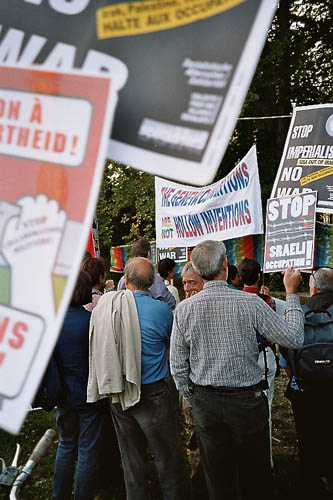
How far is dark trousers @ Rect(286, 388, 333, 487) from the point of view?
118 inches

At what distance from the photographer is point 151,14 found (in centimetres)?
119

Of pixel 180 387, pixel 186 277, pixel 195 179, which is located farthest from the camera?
pixel 186 277

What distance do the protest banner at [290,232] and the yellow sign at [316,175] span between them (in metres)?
0.32

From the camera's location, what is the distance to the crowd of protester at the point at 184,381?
246 cm

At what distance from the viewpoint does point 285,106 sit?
12312mm

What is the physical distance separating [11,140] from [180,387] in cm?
198

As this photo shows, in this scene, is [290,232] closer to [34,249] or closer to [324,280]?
[324,280]

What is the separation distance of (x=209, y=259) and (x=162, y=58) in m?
1.47

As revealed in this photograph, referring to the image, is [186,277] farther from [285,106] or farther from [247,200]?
[285,106]

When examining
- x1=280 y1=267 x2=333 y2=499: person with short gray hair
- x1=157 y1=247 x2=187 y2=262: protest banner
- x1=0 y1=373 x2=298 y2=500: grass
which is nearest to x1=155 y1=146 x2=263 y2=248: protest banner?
x1=157 y1=247 x2=187 y2=262: protest banner

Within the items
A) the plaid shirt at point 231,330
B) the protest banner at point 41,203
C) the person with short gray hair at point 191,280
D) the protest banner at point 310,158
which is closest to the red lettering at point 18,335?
the protest banner at point 41,203

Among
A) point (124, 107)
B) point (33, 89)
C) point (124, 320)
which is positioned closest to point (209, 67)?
point (124, 107)

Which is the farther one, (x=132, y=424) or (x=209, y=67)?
(x=132, y=424)

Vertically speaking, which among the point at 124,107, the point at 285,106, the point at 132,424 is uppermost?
the point at 285,106
